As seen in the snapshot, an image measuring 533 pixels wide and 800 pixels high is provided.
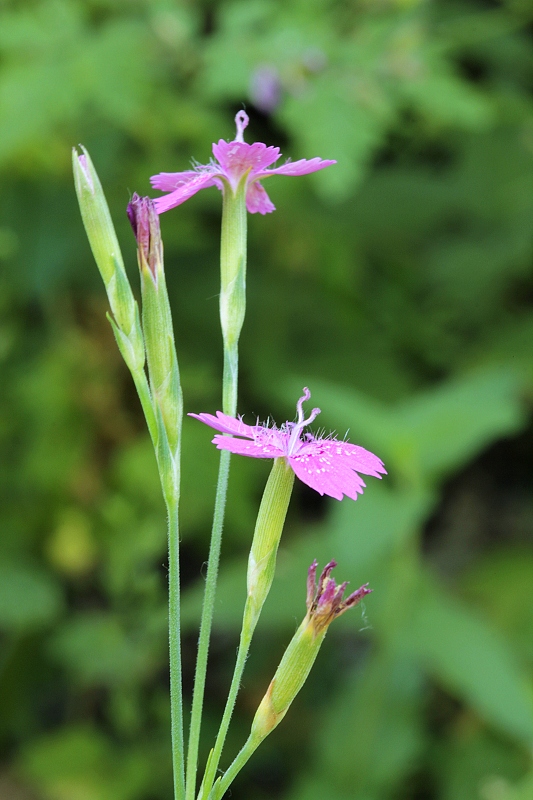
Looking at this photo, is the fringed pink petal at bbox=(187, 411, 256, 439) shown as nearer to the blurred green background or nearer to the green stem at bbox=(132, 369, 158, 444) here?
the green stem at bbox=(132, 369, 158, 444)

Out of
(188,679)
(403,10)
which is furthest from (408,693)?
(403,10)

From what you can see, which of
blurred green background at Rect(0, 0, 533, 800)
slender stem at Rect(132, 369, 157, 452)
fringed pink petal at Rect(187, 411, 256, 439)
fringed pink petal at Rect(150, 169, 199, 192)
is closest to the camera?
fringed pink petal at Rect(187, 411, 256, 439)

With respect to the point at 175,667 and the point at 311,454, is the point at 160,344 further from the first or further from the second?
the point at 175,667

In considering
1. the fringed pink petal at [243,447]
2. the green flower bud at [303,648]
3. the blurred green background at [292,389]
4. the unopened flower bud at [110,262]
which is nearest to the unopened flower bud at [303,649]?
the green flower bud at [303,648]

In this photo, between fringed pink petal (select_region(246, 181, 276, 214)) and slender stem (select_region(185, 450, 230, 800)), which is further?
fringed pink petal (select_region(246, 181, 276, 214))

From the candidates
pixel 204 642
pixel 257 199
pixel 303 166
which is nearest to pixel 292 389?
pixel 257 199

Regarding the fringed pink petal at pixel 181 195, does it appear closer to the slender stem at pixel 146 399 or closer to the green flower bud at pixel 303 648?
the slender stem at pixel 146 399

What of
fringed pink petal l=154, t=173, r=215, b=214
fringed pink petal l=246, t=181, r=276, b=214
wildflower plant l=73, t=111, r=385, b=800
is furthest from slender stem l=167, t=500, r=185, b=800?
fringed pink petal l=246, t=181, r=276, b=214
